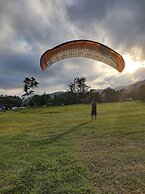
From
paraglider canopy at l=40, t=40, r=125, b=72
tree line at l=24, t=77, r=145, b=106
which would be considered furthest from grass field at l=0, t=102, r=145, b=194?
tree line at l=24, t=77, r=145, b=106

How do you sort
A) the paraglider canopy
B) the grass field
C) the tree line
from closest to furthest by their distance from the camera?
the grass field, the paraglider canopy, the tree line

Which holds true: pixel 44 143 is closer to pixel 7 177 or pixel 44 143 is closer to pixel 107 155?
pixel 107 155

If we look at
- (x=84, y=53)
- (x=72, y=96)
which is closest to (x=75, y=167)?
(x=84, y=53)

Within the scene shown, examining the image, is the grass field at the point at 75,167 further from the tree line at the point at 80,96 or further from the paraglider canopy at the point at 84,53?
the tree line at the point at 80,96

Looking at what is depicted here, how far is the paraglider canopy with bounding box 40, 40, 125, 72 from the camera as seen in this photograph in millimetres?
13657

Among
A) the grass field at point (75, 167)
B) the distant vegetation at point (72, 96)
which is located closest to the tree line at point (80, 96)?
the distant vegetation at point (72, 96)

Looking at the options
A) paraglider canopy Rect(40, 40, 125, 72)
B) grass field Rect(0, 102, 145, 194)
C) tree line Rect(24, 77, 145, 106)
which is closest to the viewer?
grass field Rect(0, 102, 145, 194)

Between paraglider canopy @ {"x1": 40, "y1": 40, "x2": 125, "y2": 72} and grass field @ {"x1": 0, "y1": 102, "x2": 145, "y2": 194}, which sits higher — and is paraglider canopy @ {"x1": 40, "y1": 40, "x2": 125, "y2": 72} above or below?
above

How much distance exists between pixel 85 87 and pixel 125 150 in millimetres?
103660

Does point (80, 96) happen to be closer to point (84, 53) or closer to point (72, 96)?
point (72, 96)

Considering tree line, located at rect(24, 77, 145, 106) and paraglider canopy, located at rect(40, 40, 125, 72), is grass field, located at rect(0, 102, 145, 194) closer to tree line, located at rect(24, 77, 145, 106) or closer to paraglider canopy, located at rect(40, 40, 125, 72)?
paraglider canopy, located at rect(40, 40, 125, 72)

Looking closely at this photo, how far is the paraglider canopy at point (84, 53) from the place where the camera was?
13657mm

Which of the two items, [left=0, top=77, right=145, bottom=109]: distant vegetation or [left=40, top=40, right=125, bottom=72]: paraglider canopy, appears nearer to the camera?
[left=40, top=40, right=125, bottom=72]: paraglider canopy

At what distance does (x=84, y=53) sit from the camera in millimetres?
14711
